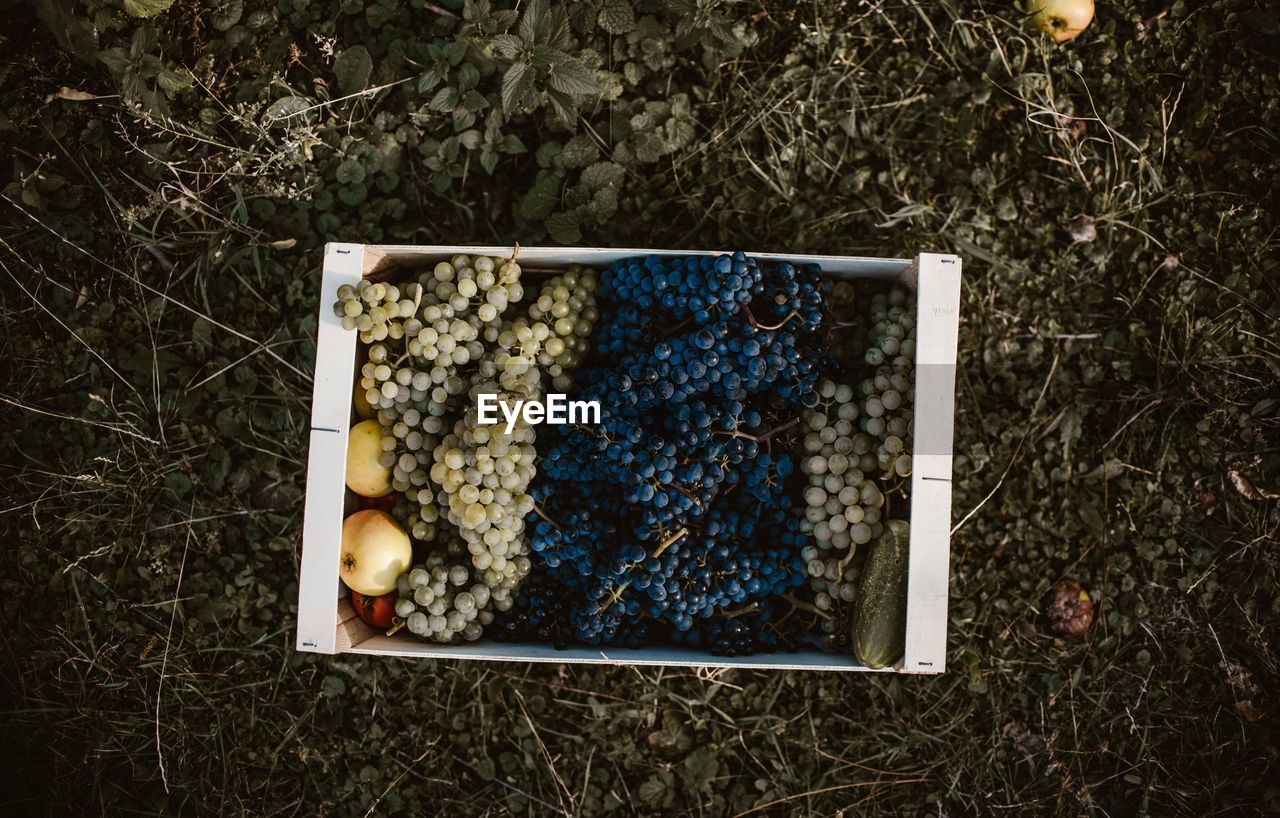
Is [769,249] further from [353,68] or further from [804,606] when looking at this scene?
[353,68]

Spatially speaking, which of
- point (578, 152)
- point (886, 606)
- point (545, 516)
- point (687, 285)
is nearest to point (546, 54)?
point (578, 152)

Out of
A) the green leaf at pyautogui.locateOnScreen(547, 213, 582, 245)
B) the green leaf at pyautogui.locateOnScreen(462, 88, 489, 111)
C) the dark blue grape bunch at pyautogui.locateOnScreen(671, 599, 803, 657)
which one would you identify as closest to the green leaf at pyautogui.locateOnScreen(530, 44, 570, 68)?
the green leaf at pyautogui.locateOnScreen(462, 88, 489, 111)

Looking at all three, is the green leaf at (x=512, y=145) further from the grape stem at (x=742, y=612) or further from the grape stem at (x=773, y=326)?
the grape stem at (x=742, y=612)

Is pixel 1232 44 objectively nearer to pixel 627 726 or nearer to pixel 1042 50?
pixel 1042 50

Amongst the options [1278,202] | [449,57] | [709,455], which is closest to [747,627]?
[709,455]

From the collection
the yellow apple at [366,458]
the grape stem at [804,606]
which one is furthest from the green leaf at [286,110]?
Result: the grape stem at [804,606]

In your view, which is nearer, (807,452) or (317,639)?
(317,639)
